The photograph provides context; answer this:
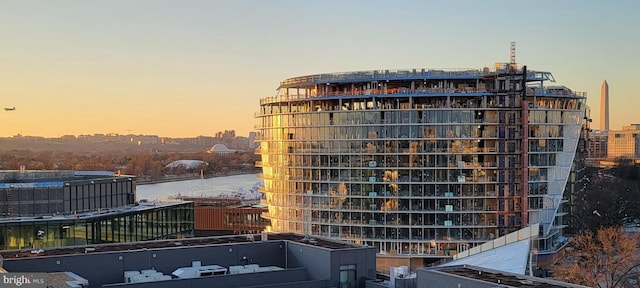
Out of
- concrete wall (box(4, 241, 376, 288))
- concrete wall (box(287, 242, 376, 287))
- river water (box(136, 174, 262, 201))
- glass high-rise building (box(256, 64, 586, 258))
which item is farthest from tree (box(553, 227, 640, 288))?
river water (box(136, 174, 262, 201))

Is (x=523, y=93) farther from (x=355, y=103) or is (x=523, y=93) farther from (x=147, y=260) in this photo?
(x=147, y=260)

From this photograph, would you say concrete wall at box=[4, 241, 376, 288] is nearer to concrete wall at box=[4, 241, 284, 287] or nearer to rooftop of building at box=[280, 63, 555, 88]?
concrete wall at box=[4, 241, 284, 287]

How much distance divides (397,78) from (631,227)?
39.9 meters

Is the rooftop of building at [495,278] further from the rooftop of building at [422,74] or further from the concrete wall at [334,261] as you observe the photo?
the rooftop of building at [422,74]

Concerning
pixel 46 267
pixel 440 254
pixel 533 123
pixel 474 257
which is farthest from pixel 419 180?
pixel 46 267

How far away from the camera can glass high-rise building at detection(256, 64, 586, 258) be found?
185 feet

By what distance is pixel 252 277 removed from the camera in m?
25.7

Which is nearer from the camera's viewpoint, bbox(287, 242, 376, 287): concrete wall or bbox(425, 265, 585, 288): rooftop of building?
bbox(425, 265, 585, 288): rooftop of building

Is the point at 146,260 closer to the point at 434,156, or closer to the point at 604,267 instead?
the point at 604,267

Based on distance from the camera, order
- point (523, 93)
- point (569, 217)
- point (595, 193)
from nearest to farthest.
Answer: point (523, 93)
point (569, 217)
point (595, 193)

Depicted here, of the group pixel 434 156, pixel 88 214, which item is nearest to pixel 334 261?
pixel 88 214

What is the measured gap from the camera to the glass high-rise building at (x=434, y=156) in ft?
185

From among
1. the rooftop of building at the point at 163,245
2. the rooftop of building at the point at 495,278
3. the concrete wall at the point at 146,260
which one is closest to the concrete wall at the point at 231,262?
the concrete wall at the point at 146,260

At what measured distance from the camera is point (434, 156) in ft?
185
